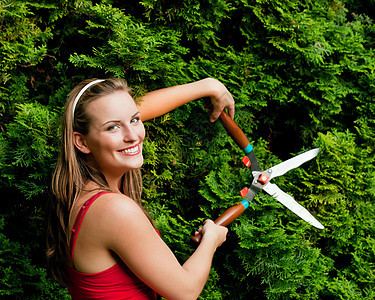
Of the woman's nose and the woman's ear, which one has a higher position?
the woman's nose

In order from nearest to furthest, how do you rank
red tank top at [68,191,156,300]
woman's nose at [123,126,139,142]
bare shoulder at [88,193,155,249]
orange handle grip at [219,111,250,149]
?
bare shoulder at [88,193,155,249], red tank top at [68,191,156,300], woman's nose at [123,126,139,142], orange handle grip at [219,111,250,149]

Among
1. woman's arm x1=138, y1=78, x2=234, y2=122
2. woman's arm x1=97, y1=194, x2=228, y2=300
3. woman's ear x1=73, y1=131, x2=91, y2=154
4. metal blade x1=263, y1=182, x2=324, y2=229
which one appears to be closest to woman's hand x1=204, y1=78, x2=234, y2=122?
woman's arm x1=138, y1=78, x2=234, y2=122

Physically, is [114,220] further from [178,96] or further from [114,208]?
[178,96]

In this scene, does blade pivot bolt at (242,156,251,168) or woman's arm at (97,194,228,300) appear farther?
blade pivot bolt at (242,156,251,168)

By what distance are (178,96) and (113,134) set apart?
2.90 feet

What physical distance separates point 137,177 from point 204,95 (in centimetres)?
77

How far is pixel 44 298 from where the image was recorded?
269 centimetres

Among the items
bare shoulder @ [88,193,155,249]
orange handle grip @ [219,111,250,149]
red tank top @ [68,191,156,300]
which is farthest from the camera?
orange handle grip @ [219,111,250,149]

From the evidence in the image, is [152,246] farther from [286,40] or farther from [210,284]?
[286,40]

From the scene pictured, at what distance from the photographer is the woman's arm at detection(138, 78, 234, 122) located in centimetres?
245

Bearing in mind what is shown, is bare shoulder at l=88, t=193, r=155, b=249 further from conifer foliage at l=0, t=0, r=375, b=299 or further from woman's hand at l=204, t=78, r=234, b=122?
woman's hand at l=204, t=78, r=234, b=122

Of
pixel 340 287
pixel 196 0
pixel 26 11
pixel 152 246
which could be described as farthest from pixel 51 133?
pixel 340 287

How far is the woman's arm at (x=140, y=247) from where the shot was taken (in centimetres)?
153

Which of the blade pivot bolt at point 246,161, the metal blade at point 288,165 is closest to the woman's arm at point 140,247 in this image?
the blade pivot bolt at point 246,161
